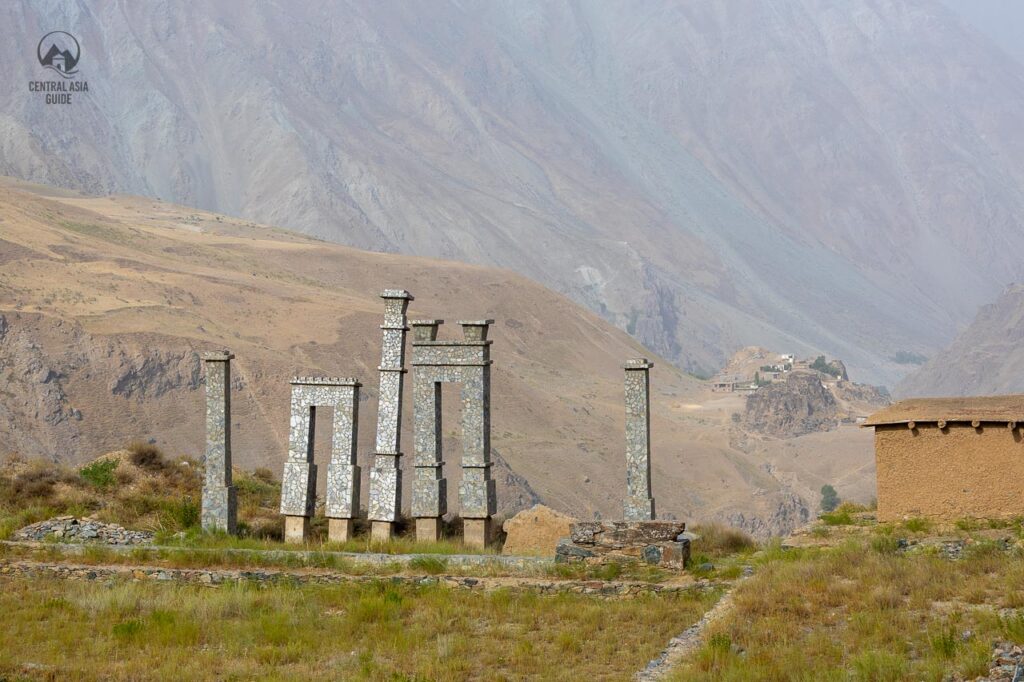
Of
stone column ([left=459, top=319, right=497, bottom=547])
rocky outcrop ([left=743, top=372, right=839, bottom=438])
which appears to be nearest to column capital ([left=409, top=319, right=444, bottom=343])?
stone column ([left=459, top=319, right=497, bottom=547])

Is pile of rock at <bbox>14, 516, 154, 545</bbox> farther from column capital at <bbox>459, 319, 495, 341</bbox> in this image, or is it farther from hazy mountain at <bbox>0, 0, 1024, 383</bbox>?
hazy mountain at <bbox>0, 0, 1024, 383</bbox>

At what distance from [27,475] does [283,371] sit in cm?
2761

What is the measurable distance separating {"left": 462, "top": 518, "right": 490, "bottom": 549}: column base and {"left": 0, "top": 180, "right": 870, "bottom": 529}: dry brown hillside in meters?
23.3

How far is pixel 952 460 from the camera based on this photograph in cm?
1870

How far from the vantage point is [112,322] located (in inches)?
1989

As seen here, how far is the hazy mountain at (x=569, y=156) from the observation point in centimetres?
12294

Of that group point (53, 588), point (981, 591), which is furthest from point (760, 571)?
point (53, 588)

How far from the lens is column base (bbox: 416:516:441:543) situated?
63.9 ft

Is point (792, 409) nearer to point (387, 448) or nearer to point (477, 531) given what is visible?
point (477, 531)

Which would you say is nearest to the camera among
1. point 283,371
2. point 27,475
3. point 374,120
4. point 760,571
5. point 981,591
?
point 981,591

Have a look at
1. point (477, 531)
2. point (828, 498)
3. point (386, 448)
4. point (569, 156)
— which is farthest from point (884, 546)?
point (569, 156)

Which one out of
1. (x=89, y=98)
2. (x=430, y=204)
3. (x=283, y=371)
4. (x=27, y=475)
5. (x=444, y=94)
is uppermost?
(x=444, y=94)

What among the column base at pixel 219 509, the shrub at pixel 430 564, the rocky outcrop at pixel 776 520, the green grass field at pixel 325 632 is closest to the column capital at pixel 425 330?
the column base at pixel 219 509

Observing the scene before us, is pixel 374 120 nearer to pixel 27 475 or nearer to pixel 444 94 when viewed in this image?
pixel 444 94
